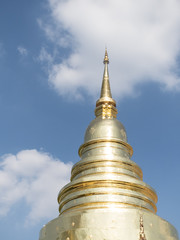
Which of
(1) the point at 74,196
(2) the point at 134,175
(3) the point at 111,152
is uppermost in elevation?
(3) the point at 111,152

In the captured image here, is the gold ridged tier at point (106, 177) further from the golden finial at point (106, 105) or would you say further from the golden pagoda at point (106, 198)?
the golden finial at point (106, 105)

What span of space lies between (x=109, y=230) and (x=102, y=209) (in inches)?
32.3

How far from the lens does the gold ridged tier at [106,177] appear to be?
1273cm

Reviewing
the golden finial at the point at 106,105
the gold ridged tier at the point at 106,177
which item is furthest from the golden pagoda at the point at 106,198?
the golden finial at the point at 106,105

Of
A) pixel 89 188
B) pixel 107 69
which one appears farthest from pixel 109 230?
pixel 107 69

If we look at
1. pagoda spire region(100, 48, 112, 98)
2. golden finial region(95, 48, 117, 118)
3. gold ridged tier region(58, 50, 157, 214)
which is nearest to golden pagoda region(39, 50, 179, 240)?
gold ridged tier region(58, 50, 157, 214)

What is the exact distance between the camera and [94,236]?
11117mm

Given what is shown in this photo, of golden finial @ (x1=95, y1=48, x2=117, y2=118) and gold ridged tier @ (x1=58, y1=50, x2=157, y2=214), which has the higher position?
golden finial @ (x1=95, y1=48, x2=117, y2=118)

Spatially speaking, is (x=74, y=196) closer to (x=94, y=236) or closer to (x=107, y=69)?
(x=94, y=236)

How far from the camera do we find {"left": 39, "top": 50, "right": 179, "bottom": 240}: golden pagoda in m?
11.4

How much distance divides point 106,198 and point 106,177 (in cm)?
84

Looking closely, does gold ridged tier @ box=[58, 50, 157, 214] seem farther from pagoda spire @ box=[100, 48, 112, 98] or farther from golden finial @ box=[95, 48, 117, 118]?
pagoda spire @ box=[100, 48, 112, 98]

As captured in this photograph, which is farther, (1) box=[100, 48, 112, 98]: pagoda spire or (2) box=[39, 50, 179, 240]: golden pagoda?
(1) box=[100, 48, 112, 98]: pagoda spire

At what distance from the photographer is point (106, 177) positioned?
1317cm
